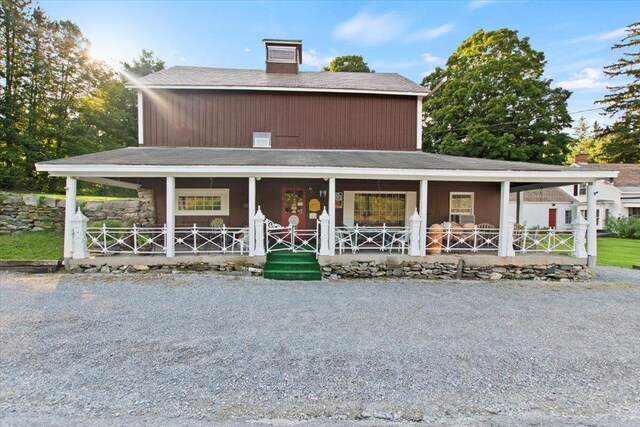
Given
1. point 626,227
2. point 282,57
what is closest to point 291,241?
point 282,57

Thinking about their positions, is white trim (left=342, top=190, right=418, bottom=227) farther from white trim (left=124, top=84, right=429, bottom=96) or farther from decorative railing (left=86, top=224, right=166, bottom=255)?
decorative railing (left=86, top=224, right=166, bottom=255)

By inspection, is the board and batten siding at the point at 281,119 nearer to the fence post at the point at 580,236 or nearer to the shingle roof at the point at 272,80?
the shingle roof at the point at 272,80

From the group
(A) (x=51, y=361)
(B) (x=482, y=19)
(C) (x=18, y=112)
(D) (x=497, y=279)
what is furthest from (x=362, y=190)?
(C) (x=18, y=112)

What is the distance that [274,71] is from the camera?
13250 millimetres

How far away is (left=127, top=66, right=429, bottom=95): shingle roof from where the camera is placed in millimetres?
11094

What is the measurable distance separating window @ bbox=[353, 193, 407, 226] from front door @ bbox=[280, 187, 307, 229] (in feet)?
6.12

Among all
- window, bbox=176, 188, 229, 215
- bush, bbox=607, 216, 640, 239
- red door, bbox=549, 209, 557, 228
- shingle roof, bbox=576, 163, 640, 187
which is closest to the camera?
window, bbox=176, 188, 229, 215

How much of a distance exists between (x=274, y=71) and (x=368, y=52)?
54.3 ft

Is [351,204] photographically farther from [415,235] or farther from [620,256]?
[620,256]

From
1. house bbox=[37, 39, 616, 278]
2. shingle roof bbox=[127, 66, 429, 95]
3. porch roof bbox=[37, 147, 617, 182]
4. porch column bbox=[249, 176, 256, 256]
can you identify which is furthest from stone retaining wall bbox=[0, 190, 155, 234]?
porch column bbox=[249, 176, 256, 256]

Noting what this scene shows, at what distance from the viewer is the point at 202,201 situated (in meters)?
10.7

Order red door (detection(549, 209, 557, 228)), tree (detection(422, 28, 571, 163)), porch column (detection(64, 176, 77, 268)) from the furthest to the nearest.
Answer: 1. red door (detection(549, 209, 557, 228))
2. tree (detection(422, 28, 571, 163))
3. porch column (detection(64, 176, 77, 268))

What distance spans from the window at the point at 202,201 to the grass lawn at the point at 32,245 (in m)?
3.63

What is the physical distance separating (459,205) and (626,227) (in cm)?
1946
